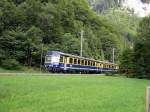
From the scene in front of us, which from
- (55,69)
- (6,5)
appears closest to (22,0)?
(6,5)

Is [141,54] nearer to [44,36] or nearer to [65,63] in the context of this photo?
[65,63]

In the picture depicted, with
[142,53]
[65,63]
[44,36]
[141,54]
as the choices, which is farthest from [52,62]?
[44,36]

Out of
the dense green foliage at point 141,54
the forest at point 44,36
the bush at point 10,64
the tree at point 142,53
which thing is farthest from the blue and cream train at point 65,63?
the tree at point 142,53

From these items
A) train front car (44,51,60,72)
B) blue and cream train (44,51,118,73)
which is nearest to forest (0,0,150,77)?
train front car (44,51,60,72)

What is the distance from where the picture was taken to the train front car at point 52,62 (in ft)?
152

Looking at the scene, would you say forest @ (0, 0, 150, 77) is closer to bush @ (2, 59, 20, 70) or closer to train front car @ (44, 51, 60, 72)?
bush @ (2, 59, 20, 70)

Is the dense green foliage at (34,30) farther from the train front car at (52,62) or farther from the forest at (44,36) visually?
the train front car at (52,62)

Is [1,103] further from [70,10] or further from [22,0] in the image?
Result: [70,10]

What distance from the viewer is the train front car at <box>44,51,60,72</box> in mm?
46219

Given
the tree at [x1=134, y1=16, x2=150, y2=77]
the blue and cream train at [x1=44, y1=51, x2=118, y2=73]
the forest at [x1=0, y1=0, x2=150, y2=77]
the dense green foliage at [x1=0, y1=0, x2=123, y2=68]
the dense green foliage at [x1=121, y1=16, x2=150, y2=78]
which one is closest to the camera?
the dense green foliage at [x1=121, y1=16, x2=150, y2=78]

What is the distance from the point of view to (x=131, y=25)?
172625 mm

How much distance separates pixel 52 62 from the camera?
46.7 meters

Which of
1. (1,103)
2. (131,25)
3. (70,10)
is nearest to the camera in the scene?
(1,103)

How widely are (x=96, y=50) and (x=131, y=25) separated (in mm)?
90180
